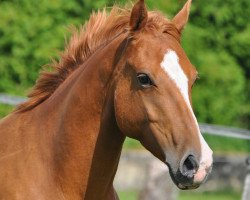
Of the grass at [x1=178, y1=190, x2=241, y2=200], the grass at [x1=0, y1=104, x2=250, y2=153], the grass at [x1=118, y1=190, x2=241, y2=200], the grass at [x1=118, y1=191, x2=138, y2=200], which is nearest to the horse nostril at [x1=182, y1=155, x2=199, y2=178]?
the grass at [x1=118, y1=190, x2=241, y2=200]

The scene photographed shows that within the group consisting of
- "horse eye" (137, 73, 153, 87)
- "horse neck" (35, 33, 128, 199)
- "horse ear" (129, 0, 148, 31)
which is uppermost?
"horse ear" (129, 0, 148, 31)

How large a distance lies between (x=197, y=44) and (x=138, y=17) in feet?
27.3

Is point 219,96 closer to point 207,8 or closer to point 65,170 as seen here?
point 207,8

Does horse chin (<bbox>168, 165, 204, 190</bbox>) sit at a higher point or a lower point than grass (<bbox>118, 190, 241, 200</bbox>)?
higher

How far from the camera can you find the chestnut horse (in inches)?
183

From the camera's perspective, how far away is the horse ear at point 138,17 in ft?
16.2

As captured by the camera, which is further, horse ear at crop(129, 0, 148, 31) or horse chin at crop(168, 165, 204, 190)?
horse ear at crop(129, 0, 148, 31)

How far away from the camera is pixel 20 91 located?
1208cm

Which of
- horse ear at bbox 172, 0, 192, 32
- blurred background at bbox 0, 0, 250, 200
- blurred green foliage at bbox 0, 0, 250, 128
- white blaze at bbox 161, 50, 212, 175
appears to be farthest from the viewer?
blurred green foliage at bbox 0, 0, 250, 128

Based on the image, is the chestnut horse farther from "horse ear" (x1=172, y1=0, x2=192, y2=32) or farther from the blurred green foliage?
the blurred green foliage

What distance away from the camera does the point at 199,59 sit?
519 inches

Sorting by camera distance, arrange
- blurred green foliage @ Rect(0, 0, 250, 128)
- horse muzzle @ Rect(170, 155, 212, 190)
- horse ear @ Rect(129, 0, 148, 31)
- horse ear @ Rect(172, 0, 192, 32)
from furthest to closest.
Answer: blurred green foliage @ Rect(0, 0, 250, 128) → horse ear @ Rect(172, 0, 192, 32) → horse ear @ Rect(129, 0, 148, 31) → horse muzzle @ Rect(170, 155, 212, 190)

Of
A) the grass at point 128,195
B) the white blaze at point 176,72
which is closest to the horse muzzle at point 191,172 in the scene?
the white blaze at point 176,72

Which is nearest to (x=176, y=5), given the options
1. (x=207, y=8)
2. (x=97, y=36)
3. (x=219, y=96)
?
(x=207, y=8)
